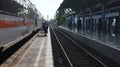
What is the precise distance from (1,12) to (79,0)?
43.6 metres

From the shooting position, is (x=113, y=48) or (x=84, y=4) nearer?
(x=113, y=48)

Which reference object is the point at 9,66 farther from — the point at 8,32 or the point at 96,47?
the point at 96,47

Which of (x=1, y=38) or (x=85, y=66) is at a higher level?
(x=1, y=38)

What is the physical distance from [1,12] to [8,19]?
209cm

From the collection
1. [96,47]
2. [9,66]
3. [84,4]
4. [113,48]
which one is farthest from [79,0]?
[9,66]

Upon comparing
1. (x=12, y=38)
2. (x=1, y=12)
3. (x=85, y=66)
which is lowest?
(x=85, y=66)

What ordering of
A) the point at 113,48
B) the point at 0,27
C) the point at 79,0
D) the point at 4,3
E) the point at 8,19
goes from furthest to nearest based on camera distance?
1. the point at 79,0
2. the point at 113,48
3. the point at 8,19
4. the point at 4,3
5. the point at 0,27

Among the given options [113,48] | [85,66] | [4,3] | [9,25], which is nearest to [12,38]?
[9,25]

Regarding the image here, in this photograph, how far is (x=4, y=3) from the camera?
16.4m

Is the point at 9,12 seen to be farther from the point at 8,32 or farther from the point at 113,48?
the point at 113,48

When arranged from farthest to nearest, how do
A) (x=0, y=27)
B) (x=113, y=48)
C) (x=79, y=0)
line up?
(x=79, y=0) → (x=113, y=48) → (x=0, y=27)

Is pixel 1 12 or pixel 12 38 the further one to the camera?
pixel 12 38

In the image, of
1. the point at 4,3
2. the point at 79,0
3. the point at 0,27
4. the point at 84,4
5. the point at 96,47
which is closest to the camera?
the point at 0,27

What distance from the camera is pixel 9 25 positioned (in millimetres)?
17750
